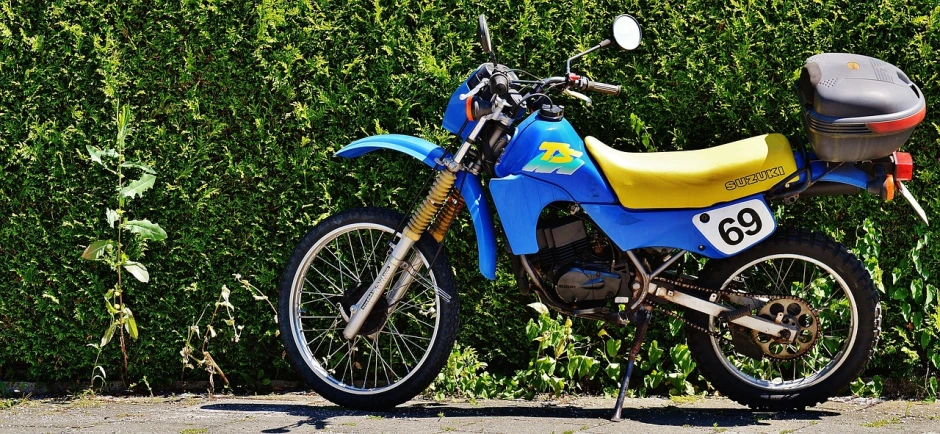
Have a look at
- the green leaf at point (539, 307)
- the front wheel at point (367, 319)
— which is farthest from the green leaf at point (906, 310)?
the front wheel at point (367, 319)

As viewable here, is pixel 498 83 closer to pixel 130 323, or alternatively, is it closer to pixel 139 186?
pixel 139 186

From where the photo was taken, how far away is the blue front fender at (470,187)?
502 cm

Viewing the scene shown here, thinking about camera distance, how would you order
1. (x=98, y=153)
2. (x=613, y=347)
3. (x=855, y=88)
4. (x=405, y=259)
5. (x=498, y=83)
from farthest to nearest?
(x=613, y=347)
(x=98, y=153)
(x=405, y=259)
(x=498, y=83)
(x=855, y=88)

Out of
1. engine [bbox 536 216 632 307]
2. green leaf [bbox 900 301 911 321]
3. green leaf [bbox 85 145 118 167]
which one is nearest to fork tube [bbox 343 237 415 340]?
engine [bbox 536 216 632 307]

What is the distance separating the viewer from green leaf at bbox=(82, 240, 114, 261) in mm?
5520

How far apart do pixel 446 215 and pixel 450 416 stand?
0.94 meters

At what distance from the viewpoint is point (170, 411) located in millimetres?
5285

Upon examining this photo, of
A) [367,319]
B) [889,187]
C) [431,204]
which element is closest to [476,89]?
[431,204]

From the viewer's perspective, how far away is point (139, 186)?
18.1ft

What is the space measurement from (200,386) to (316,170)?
1.37 m

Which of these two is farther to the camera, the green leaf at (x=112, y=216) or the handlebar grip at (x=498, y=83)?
the green leaf at (x=112, y=216)

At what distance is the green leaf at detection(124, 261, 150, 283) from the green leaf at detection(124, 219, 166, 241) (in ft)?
0.53

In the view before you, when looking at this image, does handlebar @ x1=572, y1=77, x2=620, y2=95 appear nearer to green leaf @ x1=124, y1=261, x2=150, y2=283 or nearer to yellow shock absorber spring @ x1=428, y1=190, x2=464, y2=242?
yellow shock absorber spring @ x1=428, y1=190, x2=464, y2=242

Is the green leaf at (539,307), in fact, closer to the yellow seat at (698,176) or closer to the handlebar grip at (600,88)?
the yellow seat at (698,176)
